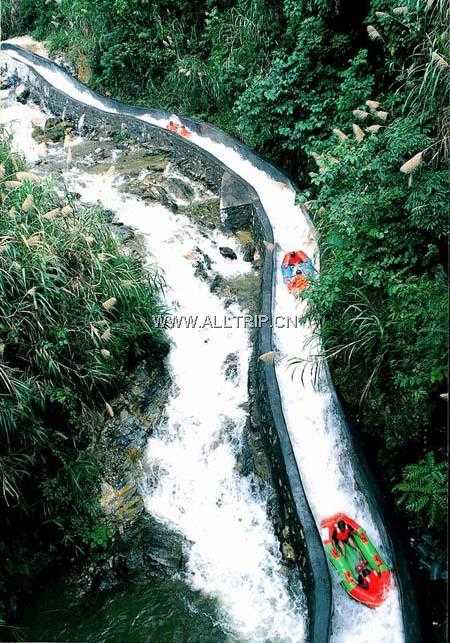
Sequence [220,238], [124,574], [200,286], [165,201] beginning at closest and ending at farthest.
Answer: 1. [124,574]
2. [200,286]
3. [220,238]
4. [165,201]

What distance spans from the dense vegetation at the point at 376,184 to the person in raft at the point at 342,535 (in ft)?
1.78

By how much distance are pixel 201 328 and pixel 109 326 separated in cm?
174

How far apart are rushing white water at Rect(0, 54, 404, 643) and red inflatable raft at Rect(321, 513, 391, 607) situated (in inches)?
3.0

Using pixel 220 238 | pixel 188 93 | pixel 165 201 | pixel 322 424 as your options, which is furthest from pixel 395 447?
pixel 188 93

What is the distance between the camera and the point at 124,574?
5367 millimetres

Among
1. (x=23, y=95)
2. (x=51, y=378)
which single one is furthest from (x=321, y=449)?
(x=23, y=95)

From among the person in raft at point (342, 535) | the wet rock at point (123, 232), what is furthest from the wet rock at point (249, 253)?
the person in raft at point (342, 535)

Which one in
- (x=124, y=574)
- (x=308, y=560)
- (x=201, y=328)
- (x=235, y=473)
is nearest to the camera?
(x=308, y=560)

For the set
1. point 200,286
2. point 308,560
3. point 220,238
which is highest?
point 220,238

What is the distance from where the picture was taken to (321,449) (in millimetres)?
5516

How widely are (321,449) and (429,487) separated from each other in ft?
5.09

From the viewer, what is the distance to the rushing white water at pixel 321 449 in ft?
14.5

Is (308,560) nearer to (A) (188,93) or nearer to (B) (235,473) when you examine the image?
(B) (235,473)

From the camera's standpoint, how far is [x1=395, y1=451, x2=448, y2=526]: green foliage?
3.99 m
